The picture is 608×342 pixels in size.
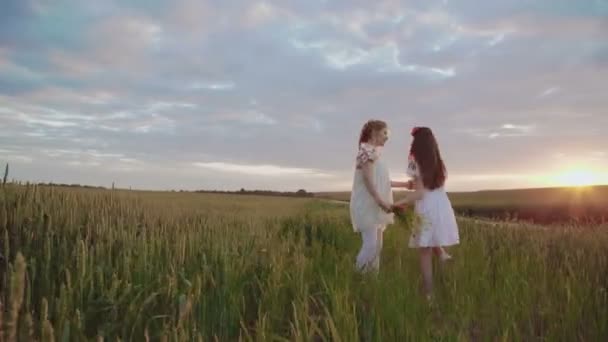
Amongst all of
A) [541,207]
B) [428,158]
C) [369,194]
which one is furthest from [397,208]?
[541,207]

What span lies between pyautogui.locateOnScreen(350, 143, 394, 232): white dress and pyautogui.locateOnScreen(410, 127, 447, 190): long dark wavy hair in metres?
0.45

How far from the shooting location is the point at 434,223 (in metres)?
6.33

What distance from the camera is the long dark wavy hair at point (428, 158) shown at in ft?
21.2

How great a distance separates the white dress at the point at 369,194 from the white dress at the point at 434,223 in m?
0.48

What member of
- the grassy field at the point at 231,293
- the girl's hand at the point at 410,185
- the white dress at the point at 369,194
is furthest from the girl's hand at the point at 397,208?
the grassy field at the point at 231,293

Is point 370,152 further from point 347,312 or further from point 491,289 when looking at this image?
point 347,312

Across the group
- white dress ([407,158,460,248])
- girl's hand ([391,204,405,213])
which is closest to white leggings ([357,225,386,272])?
girl's hand ([391,204,405,213])

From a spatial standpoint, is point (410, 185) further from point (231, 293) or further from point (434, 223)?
point (231, 293)

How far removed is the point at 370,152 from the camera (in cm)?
672

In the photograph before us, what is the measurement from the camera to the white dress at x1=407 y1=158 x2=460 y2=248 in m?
6.27

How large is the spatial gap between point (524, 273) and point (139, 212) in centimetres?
431

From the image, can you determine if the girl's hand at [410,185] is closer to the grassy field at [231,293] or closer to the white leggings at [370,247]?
the white leggings at [370,247]

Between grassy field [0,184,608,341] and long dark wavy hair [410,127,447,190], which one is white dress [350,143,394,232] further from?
grassy field [0,184,608,341]

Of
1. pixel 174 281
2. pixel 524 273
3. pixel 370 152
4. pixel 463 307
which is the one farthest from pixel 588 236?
pixel 174 281
